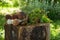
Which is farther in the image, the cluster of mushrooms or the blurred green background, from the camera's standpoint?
the blurred green background

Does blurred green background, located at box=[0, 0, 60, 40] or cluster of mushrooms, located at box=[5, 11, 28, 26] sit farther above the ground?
cluster of mushrooms, located at box=[5, 11, 28, 26]

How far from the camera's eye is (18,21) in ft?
14.5

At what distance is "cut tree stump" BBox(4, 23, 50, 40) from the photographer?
432 cm

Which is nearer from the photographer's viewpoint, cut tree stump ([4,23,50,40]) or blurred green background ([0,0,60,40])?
cut tree stump ([4,23,50,40])

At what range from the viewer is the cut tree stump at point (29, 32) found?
432cm

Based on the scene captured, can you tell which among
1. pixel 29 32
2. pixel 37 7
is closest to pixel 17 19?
pixel 29 32

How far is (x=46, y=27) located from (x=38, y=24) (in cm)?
18

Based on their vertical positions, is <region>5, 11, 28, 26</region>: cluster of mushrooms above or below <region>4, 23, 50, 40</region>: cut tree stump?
above

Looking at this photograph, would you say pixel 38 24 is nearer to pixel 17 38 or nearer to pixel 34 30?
pixel 34 30

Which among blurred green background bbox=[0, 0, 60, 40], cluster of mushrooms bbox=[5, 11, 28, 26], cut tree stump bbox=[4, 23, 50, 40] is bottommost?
blurred green background bbox=[0, 0, 60, 40]

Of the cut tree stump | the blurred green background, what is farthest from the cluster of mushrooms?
the blurred green background

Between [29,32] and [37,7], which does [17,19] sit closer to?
[29,32]

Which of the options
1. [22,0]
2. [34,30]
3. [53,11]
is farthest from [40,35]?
[22,0]

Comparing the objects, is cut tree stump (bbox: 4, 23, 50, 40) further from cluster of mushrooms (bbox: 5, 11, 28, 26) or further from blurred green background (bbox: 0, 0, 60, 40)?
blurred green background (bbox: 0, 0, 60, 40)
